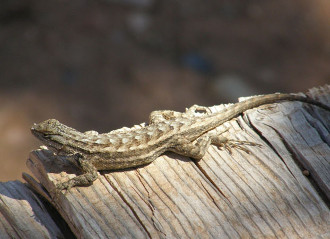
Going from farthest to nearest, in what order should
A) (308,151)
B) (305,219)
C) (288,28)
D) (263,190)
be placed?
(288,28), (308,151), (263,190), (305,219)

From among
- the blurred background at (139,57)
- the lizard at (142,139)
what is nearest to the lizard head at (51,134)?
the lizard at (142,139)

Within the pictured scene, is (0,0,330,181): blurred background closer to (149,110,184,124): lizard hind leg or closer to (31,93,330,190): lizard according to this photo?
(149,110,184,124): lizard hind leg

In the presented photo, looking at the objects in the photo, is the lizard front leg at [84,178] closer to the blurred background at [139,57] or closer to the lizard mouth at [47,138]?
the lizard mouth at [47,138]

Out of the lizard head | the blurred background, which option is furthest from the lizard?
the blurred background

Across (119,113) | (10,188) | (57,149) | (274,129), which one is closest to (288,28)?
(119,113)

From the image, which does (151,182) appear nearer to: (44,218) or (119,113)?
(44,218)
